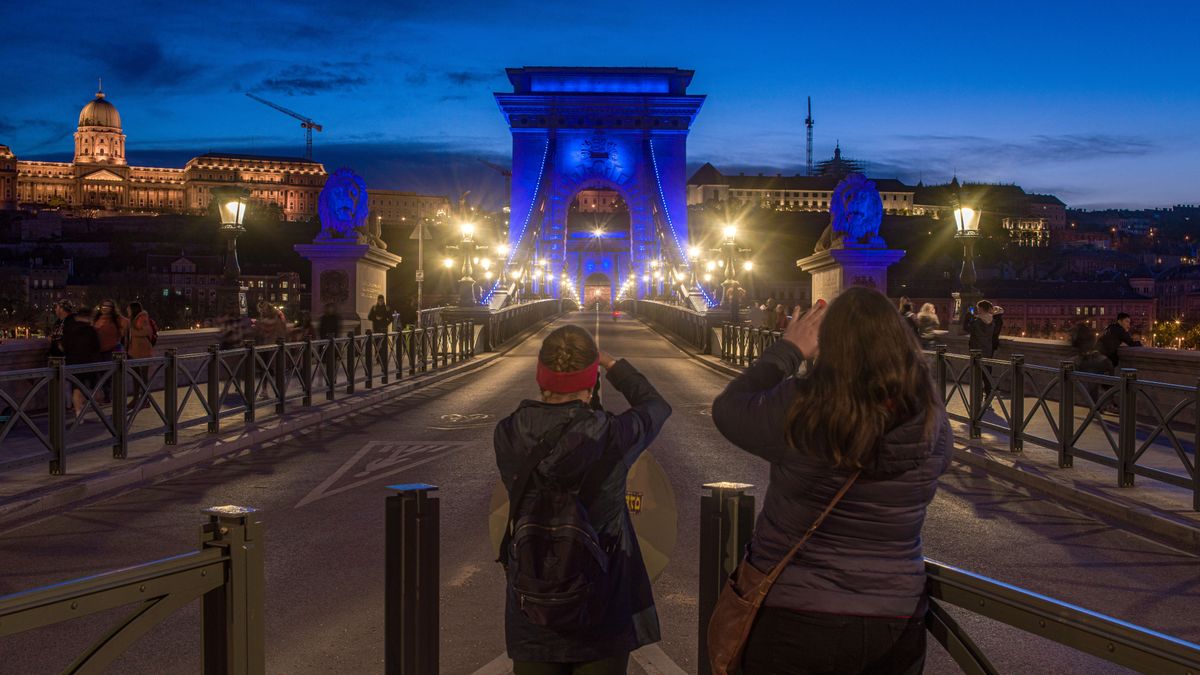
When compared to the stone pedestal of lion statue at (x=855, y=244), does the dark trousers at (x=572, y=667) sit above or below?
below

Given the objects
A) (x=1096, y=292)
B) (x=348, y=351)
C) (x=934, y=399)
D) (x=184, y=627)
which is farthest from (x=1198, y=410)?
(x=1096, y=292)

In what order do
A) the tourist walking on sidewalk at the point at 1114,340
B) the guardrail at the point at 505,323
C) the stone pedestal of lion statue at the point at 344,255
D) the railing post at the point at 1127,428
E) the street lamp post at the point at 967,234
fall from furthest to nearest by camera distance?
the guardrail at the point at 505,323 < the stone pedestal of lion statue at the point at 344,255 < the street lamp post at the point at 967,234 < the tourist walking on sidewalk at the point at 1114,340 < the railing post at the point at 1127,428

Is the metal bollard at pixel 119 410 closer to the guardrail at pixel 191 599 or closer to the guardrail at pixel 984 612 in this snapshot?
the guardrail at pixel 191 599

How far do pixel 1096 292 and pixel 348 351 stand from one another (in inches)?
4670

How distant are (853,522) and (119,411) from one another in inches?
397

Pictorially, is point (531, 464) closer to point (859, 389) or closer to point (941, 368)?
point (859, 389)

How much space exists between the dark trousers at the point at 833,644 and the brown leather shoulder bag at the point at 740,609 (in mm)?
40

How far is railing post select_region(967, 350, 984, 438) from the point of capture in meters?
13.3

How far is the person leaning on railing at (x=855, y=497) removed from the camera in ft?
9.45

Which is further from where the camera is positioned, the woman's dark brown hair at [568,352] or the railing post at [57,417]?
the railing post at [57,417]

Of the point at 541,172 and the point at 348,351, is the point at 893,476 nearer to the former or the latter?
the point at 348,351

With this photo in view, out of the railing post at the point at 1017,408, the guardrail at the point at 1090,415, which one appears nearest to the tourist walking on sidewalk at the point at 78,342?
the guardrail at the point at 1090,415

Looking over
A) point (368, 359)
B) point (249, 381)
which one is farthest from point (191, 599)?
point (368, 359)

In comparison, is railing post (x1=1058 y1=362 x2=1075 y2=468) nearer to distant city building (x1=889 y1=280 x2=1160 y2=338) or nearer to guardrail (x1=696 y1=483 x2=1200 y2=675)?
guardrail (x1=696 y1=483 x2=1200 y2=675)
